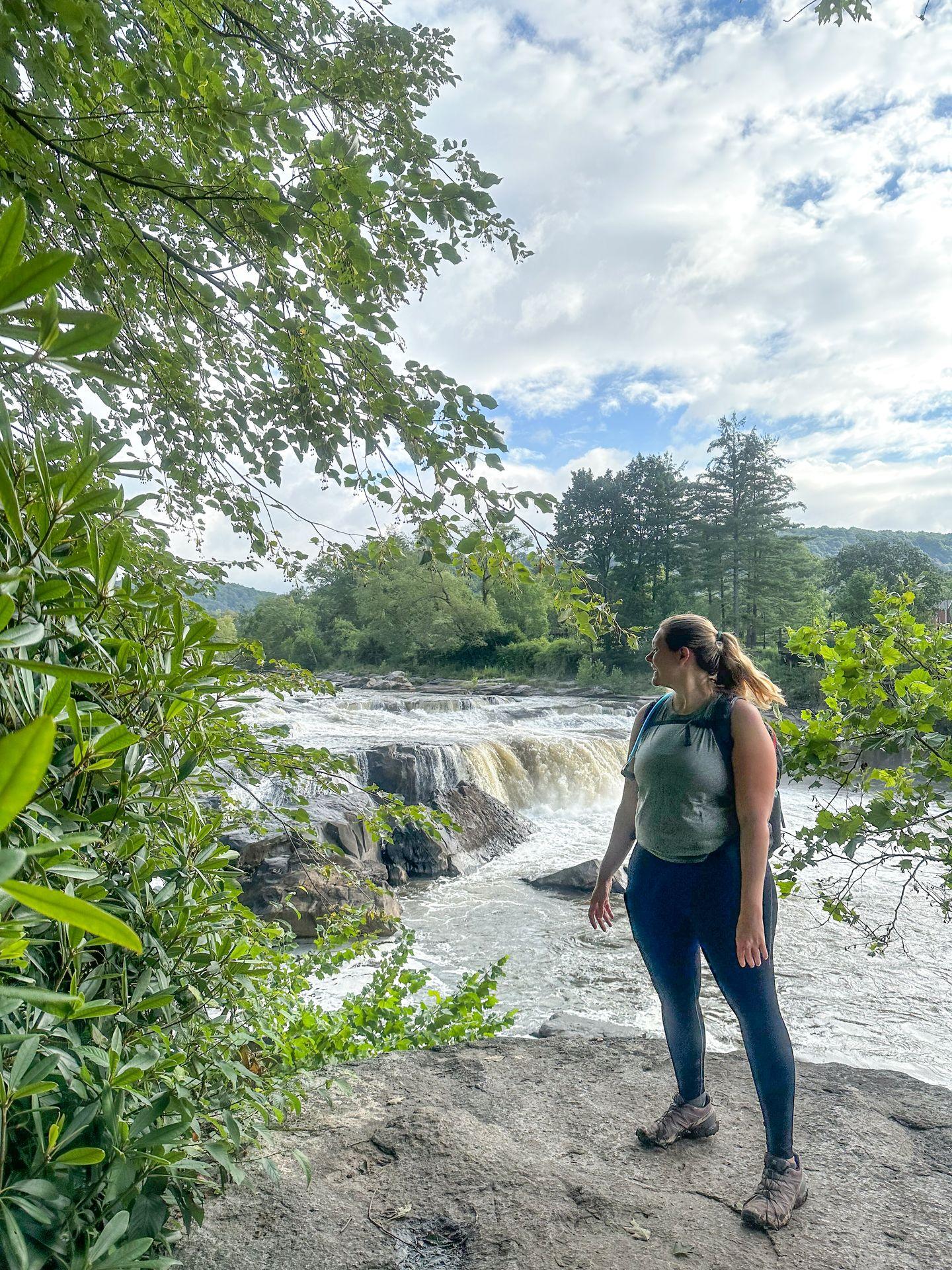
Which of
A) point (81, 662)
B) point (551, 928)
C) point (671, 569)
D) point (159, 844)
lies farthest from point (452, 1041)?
point (671, 569)

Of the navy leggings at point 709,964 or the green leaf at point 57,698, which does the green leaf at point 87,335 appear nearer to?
the green leaf at point 57,698

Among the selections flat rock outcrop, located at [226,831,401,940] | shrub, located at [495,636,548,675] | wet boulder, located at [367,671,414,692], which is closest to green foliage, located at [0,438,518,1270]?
flat rock outcrop, located at [226,831,401,940]

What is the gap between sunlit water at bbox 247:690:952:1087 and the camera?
19.7 ft

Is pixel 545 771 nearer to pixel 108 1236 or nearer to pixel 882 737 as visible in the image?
pixel 882 737

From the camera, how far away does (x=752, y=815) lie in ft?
7.86

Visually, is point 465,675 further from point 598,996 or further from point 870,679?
point 870,679

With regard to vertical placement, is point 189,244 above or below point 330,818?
above

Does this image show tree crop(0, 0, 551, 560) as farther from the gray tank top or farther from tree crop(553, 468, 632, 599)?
tree crop(553, 468, 632, 599)

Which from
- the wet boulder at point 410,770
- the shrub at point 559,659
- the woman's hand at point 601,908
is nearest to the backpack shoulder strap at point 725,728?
the woman's hand at point 601,908

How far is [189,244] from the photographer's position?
2838mm

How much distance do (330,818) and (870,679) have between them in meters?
8.30

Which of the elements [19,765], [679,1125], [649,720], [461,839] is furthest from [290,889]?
[19,765]

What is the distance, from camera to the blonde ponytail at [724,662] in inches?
105

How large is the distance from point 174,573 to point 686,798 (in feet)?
6.58
